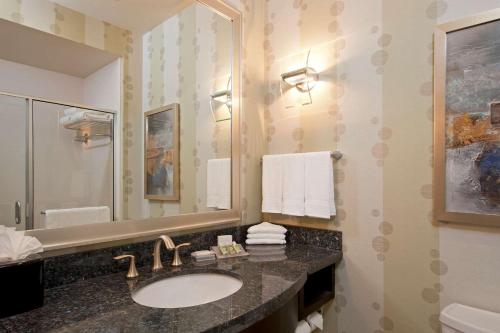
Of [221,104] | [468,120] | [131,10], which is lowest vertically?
[468,120]

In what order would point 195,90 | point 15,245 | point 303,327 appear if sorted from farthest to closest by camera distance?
1. point 195,90
2. point 303,327
3. point 15,245

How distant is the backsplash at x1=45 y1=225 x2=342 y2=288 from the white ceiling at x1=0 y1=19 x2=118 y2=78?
2.20 feet

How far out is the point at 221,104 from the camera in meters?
1.64

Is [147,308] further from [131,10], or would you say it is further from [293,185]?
[131,10]

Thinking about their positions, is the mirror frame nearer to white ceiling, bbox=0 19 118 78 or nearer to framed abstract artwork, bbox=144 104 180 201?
framed abstract artwork, bbox=144 104 180 201

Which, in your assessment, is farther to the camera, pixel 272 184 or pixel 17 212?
pixel 272 184

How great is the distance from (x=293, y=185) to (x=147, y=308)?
95 centimetres

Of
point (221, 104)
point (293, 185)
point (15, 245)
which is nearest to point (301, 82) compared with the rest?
point (221, 104)

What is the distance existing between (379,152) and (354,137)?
5.6 inches

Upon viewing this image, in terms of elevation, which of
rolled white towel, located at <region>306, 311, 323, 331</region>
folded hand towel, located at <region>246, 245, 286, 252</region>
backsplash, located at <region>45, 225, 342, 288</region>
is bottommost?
rolled white towel, located at <region>306, 311, 323, 331</region>

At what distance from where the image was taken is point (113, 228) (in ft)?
3.71

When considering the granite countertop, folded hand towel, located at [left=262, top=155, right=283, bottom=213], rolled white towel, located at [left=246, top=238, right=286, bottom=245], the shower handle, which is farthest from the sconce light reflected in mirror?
the shower handle

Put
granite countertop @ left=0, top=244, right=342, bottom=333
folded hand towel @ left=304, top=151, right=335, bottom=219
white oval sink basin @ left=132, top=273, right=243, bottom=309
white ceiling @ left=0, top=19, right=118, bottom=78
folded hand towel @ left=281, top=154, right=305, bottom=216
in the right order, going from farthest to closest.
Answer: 1. folded hand towel @ left=281, top=154, right=305, bottom=216
2. folded hand towel @ left=304, top=151, right=335, bottom=219
3. white oval sink basin @ left=132, top=273, right=243, bottom=309
4. white ceiling @ left=0, top=19, right=118, bottom=78
5. granite countertop @ left=0, top=244, right=342, bottom=333

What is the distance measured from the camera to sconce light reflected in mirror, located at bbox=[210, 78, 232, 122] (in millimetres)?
1608
